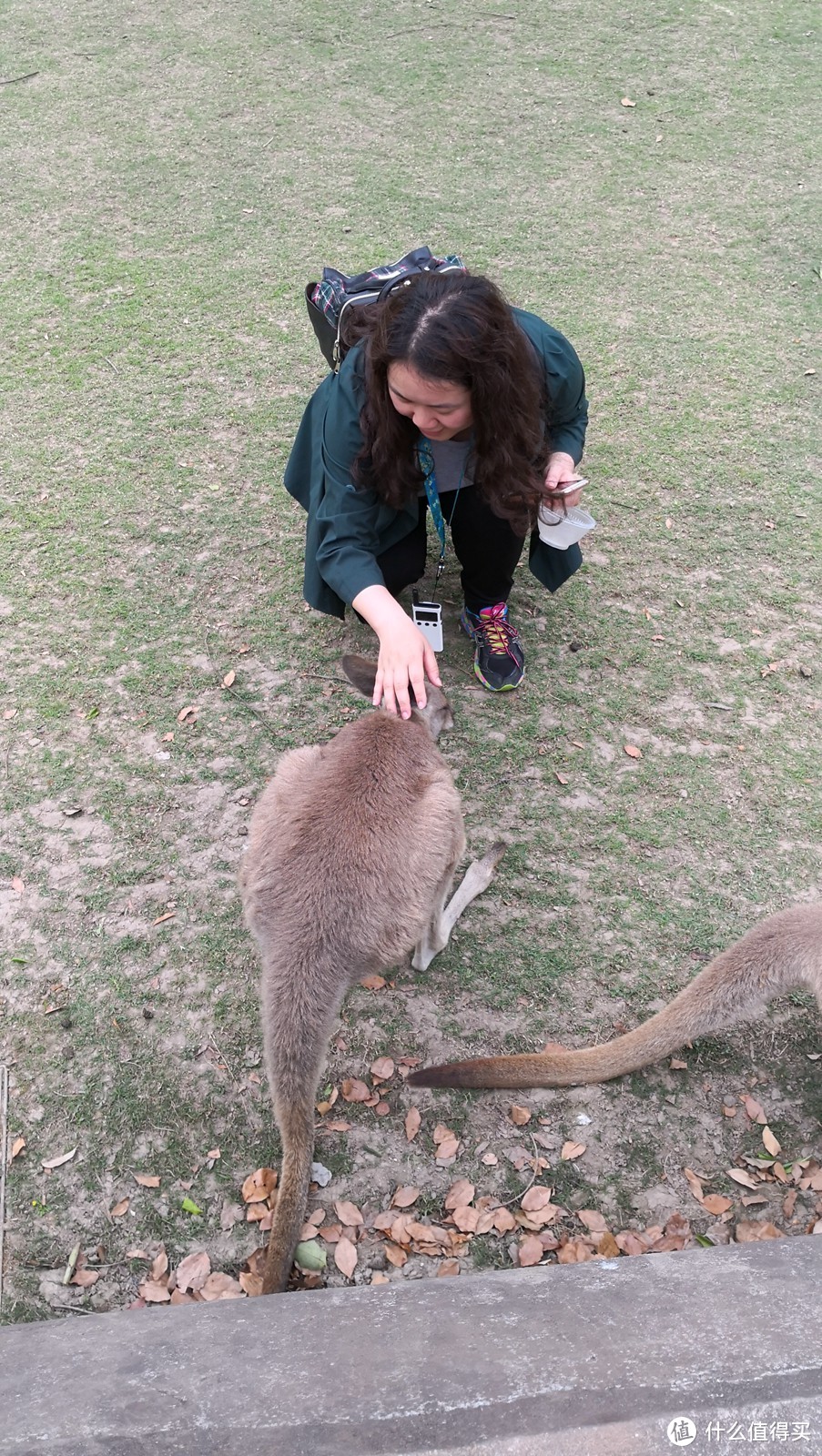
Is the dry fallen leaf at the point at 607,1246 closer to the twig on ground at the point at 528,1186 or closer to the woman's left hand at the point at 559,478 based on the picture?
the twig on ground at the point at 528,1186

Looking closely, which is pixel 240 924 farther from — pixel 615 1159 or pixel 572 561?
pixel 572 561

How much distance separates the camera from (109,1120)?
233 centimetres

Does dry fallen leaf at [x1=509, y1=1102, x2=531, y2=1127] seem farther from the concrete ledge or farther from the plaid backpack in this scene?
the plaid backpack

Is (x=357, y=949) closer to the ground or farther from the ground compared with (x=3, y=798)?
farther from the ground

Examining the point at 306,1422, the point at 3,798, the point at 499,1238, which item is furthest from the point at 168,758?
the point at 306,1422

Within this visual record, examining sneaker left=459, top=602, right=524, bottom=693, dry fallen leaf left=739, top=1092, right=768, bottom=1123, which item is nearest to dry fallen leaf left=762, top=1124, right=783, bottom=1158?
dry fallen leaf left=739, top=1092, right=768, bottom=1123

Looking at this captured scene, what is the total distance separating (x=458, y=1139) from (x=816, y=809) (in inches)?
61.7

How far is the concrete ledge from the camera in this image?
1.40 meters

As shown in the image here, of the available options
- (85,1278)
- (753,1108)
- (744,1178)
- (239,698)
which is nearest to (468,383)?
(239,698)

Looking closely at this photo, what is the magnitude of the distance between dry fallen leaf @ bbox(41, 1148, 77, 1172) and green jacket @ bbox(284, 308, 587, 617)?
5.18 ft

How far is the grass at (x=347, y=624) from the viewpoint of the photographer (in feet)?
8.24

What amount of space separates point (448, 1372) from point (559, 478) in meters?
2.32

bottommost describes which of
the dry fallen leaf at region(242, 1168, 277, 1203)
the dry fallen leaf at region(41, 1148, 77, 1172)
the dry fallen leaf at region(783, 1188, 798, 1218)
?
the dry fallen leaf at region(783, 1188, 798, 1218)

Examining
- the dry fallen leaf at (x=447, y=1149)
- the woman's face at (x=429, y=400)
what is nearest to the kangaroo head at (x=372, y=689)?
the woman's face at (x=429, y=400)
